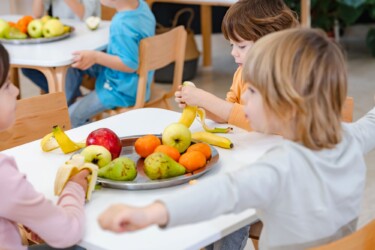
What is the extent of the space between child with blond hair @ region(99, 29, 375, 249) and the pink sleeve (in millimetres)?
373

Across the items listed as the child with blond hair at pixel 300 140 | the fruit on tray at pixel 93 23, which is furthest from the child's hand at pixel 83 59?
the child with blond hair at pixel 300 140

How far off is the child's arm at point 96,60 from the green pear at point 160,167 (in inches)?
52.7

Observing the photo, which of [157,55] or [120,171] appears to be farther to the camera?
[157,55]

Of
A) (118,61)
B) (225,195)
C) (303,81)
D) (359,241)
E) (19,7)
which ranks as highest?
(303,81)

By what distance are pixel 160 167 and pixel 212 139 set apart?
0.31m

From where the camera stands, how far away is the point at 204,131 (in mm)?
1938

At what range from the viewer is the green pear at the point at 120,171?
157cm

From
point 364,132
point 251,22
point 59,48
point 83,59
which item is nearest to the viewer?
point 364,132

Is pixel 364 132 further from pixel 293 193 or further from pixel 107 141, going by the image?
pixel 107 141

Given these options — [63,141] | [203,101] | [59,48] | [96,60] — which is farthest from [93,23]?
[63,141]

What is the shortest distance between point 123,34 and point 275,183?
1.85 metres

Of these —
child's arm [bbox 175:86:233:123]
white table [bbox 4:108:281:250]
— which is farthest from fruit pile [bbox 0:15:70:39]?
child's arm [bbox 175:86:233:123]

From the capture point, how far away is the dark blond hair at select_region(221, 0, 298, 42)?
6.93 ft

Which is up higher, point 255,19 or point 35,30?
point 255,19
